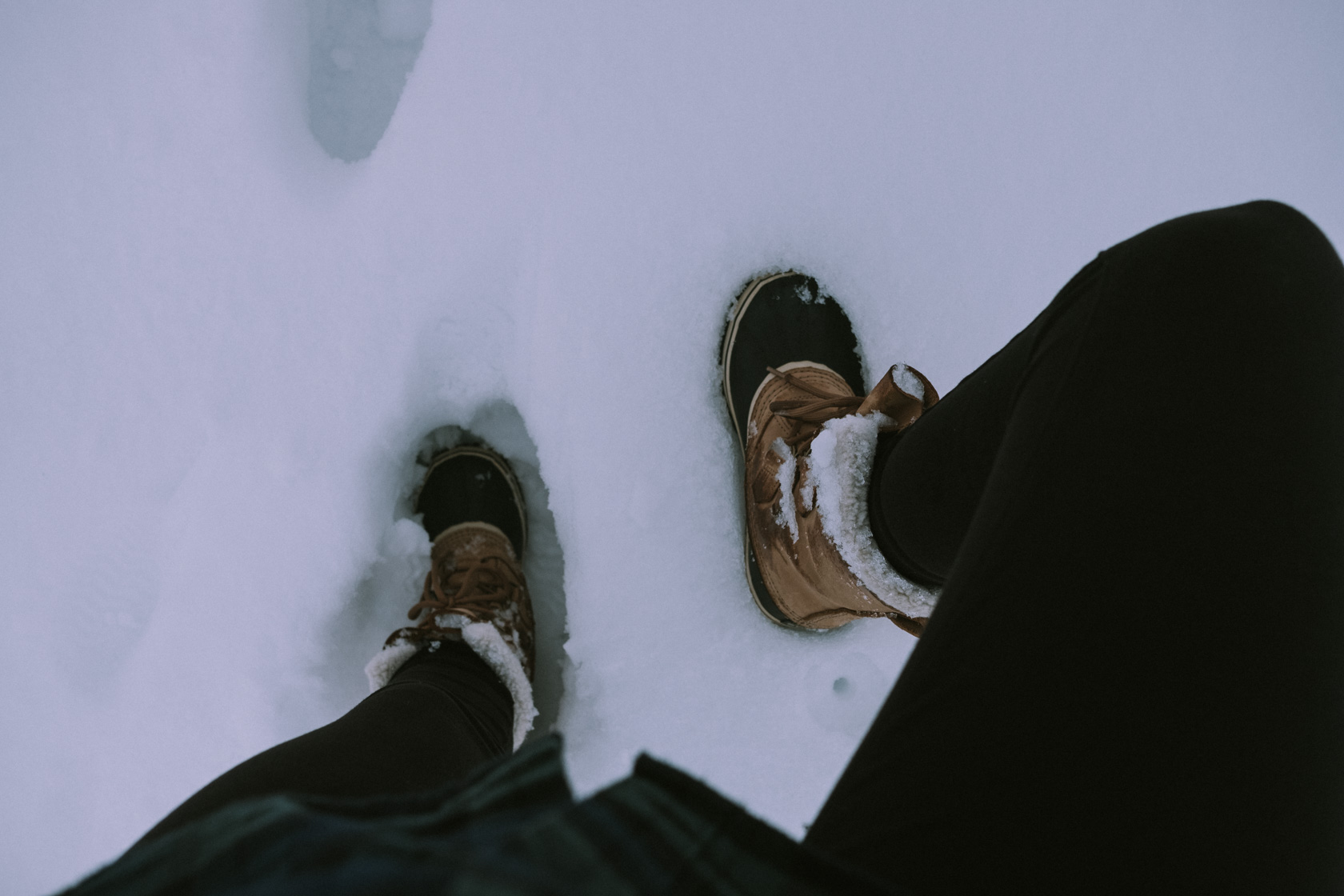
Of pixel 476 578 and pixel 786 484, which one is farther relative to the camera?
pixel 476 578

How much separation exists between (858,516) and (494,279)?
501 mm

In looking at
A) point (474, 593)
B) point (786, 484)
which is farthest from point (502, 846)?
point (474, 593)

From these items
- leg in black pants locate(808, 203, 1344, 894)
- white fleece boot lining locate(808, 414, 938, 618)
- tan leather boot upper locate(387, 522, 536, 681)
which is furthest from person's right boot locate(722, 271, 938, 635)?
tan leather boot upper locate(387, 522, 536, 681)

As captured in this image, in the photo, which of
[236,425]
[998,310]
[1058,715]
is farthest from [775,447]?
[236,425]

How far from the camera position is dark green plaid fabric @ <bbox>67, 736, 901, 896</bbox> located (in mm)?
186

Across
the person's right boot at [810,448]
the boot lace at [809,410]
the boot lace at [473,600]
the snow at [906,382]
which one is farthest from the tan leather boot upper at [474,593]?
the snow at [906,382]

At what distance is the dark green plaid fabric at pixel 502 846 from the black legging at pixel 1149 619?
0.08 m

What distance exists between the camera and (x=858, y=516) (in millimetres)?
564

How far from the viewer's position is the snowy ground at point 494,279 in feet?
2.48

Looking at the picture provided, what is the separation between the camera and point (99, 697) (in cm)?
79

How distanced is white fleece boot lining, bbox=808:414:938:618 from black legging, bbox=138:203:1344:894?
0.19m

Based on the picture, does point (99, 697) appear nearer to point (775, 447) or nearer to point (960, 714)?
point (775, 447)

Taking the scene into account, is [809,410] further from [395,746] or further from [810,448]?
[395,746]

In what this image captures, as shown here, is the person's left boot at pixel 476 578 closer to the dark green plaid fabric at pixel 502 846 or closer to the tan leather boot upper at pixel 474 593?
the tan leather boot upper at pixel 474 593
